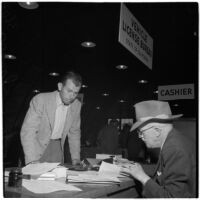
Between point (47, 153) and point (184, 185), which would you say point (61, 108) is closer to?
point (47, 153)

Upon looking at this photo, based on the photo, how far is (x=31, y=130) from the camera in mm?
2500

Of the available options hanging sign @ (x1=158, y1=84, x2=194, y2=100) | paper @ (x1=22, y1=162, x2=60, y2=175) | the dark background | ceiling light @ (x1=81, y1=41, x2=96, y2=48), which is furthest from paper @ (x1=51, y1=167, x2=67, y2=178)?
ceiling light @ (x1=81, y1=41, x2=96, y2=48)

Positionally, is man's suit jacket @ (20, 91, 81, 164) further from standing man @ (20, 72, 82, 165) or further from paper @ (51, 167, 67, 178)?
paper @ (51, 167, 67, 178)

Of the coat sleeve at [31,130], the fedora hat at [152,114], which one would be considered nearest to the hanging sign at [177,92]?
the coat sleeve at [31,130]

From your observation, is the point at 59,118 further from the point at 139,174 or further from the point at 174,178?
the point at 174,178

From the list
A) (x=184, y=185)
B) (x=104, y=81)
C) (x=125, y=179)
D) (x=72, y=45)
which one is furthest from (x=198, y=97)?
(x=104, y=81)

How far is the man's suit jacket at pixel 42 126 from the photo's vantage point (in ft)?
7.95

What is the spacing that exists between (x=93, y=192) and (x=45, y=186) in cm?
28

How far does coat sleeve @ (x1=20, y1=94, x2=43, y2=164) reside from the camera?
233cm

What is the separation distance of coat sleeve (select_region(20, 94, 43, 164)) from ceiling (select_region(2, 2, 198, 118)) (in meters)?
0.39

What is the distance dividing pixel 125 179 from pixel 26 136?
3.62ft

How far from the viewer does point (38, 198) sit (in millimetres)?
1291

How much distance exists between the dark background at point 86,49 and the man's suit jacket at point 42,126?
26 cm

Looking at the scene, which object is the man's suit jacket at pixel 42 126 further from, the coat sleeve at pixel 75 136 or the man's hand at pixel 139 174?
the man's hand at pixel 139 174
